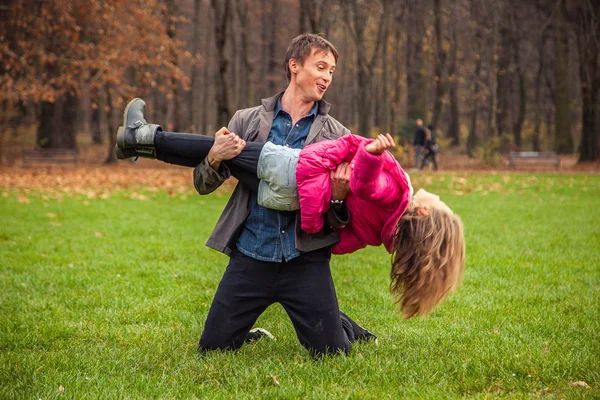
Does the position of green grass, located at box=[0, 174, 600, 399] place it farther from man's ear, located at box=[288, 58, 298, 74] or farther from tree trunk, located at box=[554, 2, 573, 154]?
tree trunk, located at box=[554, 2, 573, 154]

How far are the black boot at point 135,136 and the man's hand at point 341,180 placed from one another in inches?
51.0

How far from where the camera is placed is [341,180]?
4016 mm

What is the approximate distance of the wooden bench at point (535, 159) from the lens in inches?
947

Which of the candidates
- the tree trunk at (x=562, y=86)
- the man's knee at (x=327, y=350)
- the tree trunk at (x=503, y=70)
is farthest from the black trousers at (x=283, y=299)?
the tree trunk at (x=503, y=70)

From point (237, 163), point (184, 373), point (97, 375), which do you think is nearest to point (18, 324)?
point (97, 375)

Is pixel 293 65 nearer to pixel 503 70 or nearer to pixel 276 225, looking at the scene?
pixel 276 225

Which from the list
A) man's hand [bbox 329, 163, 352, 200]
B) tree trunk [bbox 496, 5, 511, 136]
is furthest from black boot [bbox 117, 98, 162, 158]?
tree trunk [bbox 496, 5, 511, 136]

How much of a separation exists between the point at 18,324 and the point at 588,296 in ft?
17.2

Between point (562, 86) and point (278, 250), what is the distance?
27.4 m

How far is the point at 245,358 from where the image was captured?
14.3 ft

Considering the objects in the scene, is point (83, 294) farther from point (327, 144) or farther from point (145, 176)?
point (145, 176)

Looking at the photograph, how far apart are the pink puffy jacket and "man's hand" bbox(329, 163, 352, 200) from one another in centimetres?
4

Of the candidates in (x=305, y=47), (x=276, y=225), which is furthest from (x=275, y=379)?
(x=305, y=47)

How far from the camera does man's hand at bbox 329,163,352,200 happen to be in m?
4.00
